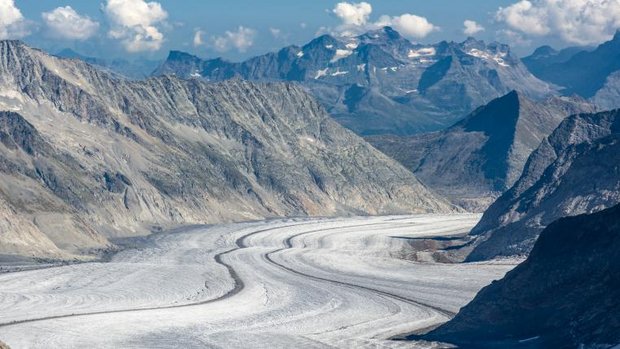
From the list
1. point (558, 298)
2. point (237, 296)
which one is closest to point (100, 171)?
point (237, 296)

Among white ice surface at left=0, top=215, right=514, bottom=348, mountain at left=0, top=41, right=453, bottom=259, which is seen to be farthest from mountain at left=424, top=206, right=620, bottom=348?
mountain at left=0, top=41, right=453, bottom=259

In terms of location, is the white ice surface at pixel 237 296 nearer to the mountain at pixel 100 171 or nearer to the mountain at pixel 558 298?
the mountain at pixel 558 298

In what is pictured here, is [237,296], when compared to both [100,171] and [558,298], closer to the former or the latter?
[558,298]

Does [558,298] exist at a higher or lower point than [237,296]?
higher

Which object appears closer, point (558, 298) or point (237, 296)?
point (558, 298)

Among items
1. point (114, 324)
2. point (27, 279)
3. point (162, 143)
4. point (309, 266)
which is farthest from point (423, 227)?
point (114, 324)

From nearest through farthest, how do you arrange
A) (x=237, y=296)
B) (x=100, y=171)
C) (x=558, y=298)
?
1. (x=558, y=298)
2. (x=237, y=296)
3. (x=100, y=171)

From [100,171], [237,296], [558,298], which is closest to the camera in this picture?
[558,298]
